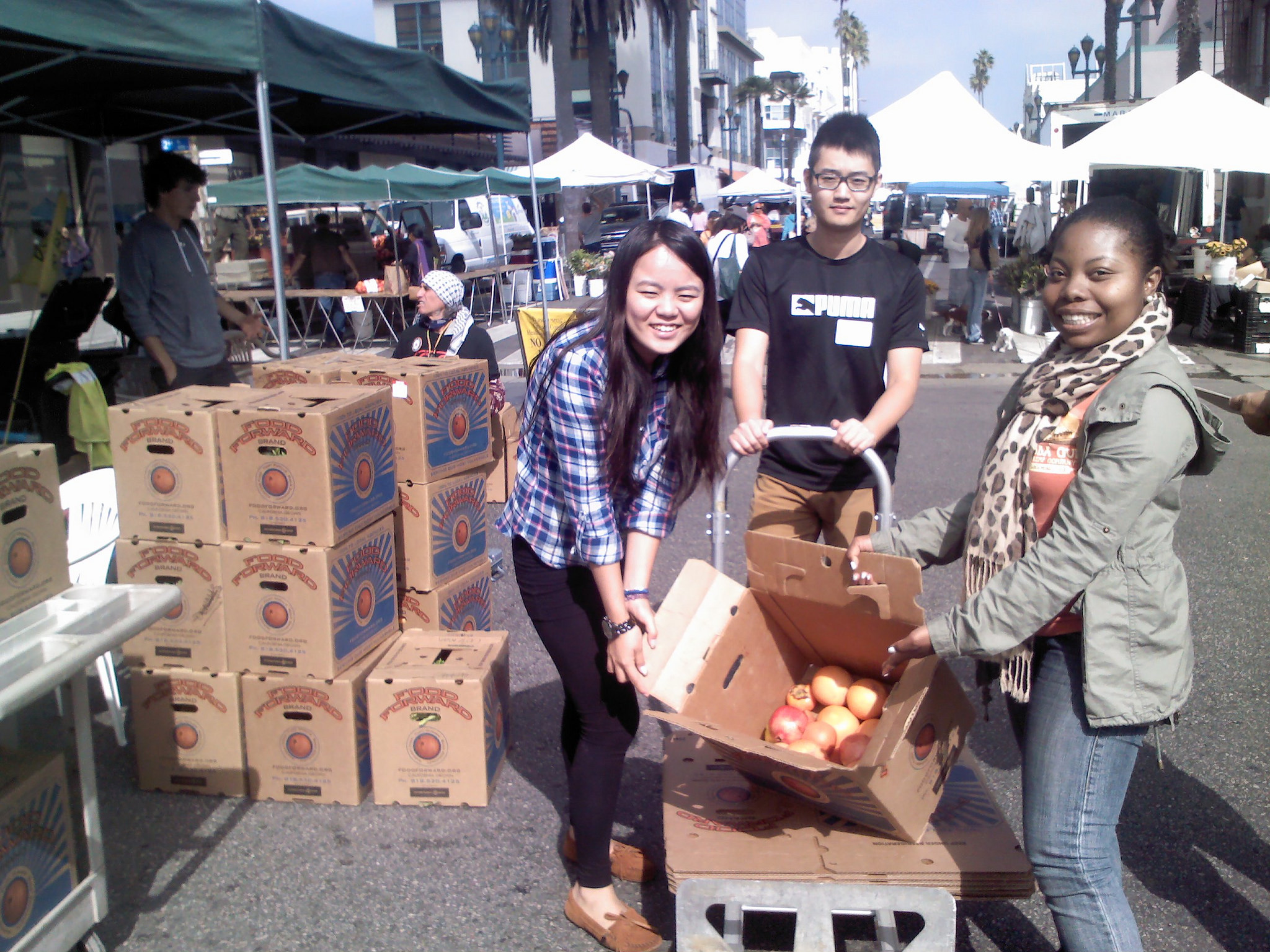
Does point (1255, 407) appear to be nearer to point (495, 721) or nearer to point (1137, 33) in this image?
point (495, 721)

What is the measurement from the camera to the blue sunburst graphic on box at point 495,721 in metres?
3.44

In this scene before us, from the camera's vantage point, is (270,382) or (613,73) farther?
(613,73)

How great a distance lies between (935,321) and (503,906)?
14360 millimetres

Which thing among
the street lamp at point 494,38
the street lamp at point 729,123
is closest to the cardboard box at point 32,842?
the street lamp at point 494,38

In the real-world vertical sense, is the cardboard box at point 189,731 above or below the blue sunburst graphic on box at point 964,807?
below

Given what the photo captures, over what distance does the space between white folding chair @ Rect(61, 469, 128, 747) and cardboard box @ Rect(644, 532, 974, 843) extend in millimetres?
2342

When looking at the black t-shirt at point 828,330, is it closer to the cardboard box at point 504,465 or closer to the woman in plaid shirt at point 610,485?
the woman in plaid shirt at point 610,485

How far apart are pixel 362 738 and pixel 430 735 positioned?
0.81 feet

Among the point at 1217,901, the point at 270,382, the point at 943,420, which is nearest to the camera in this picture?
the point at 1217,901

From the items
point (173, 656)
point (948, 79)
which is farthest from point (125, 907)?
point (948, 79)

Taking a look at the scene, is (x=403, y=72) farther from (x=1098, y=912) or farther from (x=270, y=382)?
(x=1098, y=912)

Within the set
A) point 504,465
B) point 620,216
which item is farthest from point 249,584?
point 620,216

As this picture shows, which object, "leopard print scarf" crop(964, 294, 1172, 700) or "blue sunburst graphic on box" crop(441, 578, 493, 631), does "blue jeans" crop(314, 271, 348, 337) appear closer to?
→ "blue sunburst graphic on box" crop(441, 578, 493, 631)

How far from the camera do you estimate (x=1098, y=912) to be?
2.02 m
